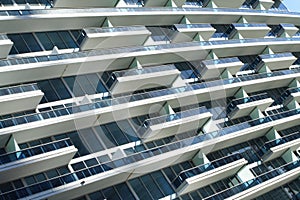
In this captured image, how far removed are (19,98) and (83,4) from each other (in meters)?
12.7

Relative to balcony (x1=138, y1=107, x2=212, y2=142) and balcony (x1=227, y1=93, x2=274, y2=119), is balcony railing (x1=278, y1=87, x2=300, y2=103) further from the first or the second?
balcony (x1=138, y1=107, x2=212, y2=142)

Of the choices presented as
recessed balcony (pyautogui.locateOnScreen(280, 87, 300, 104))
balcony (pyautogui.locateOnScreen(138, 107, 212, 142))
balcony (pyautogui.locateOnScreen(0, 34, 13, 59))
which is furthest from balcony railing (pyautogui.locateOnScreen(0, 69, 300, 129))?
recessed balcony (pyautogui.locateOnScreen(280, 87, 300, 104))

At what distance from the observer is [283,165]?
45.2m

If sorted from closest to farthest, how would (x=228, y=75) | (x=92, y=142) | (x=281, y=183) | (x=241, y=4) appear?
(x=92, y=142) → (x=281, y=183) → (x=228, y=75) → (x=241, y=4)

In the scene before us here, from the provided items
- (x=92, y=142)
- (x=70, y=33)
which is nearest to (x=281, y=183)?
(x=92, y=142)

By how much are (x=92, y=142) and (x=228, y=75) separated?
57.0ft

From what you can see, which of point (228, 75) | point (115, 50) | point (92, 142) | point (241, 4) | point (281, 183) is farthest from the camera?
point (241, 4)

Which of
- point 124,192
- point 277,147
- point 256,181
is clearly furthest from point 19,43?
point 277,147

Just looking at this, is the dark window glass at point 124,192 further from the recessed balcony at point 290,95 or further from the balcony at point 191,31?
the recessed balcony at point 290,95

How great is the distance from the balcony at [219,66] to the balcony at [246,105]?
3.23 metres

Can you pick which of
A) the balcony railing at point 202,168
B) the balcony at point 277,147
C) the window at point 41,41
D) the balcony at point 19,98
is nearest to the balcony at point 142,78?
the window at point 41,41

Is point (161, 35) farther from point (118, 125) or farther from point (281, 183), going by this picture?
point (281, 183)

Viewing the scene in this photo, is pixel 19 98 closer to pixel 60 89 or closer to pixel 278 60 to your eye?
pixel 60 89

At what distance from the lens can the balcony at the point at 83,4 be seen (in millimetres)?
39844
